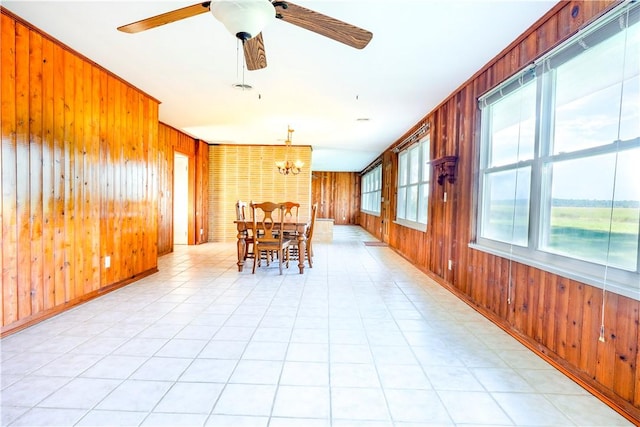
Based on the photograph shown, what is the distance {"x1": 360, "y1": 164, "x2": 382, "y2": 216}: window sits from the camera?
9445mm

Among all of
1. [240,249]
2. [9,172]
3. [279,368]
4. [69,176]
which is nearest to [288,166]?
[240,249]

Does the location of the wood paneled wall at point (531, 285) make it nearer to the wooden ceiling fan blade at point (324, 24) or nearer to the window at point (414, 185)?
the window at point (414, 185)

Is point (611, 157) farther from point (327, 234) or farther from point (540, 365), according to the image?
point (327, 234)

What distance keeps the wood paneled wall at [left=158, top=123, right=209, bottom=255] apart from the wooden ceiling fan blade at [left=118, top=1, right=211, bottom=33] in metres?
4.13

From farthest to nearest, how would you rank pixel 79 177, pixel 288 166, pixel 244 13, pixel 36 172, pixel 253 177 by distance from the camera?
1. pixel 253 177
2. pixel 288 166
3. pixel 79 177
4. pixel 36 172
5. pixel 244 13

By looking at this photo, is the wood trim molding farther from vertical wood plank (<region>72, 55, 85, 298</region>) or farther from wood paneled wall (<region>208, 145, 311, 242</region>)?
wood paneled wall (<region>208, 145, 311, 242</region>)

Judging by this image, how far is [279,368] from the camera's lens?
1927 millimetres

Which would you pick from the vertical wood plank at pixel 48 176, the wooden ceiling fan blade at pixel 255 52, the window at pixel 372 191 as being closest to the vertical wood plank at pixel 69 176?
the vertical wood plank at pixel 48 176

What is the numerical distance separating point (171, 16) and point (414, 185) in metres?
4.76

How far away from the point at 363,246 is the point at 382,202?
5.35ft

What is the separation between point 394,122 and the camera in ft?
16.8

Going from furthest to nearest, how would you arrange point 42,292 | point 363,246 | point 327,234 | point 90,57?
point 327,234 → point 363,246 → point 90,57 → point 42,292

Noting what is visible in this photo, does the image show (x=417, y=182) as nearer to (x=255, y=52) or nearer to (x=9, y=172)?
(x=255, y=52)

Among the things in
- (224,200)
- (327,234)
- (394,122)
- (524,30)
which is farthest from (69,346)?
(327,234)
